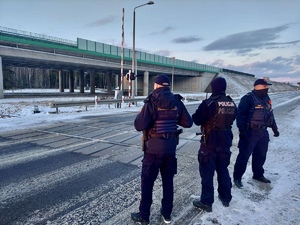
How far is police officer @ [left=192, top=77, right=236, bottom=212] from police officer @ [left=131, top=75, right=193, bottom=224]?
0.55 metres

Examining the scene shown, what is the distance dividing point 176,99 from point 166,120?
318 mm

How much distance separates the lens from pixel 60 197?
11.3 ft

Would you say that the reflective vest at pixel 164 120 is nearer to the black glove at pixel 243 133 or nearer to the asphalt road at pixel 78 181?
the asphalt road at pixel 78 181

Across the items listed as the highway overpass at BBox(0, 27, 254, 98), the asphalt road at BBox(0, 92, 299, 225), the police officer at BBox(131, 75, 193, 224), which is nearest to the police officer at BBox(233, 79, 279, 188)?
the asphalt road at BBox(0, 92, 299, 225)

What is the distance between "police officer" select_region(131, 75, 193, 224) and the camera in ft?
8.85

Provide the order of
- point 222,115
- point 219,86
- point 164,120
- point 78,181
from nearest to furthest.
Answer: point 164,120 < point 222,115 < point 219,86 < point 78,181

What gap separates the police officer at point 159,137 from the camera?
270 centimetres

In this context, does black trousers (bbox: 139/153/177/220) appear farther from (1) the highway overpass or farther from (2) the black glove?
(1) the highway overpass

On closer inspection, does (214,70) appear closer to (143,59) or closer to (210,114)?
(143,59)

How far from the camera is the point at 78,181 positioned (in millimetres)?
4031

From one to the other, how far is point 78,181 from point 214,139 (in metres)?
2.58

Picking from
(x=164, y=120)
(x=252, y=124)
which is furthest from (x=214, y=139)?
(x=252, y=124)

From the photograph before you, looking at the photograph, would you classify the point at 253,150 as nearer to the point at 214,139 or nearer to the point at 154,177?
the point at 214,139

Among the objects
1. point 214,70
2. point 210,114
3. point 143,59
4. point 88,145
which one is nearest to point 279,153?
point 210,114
